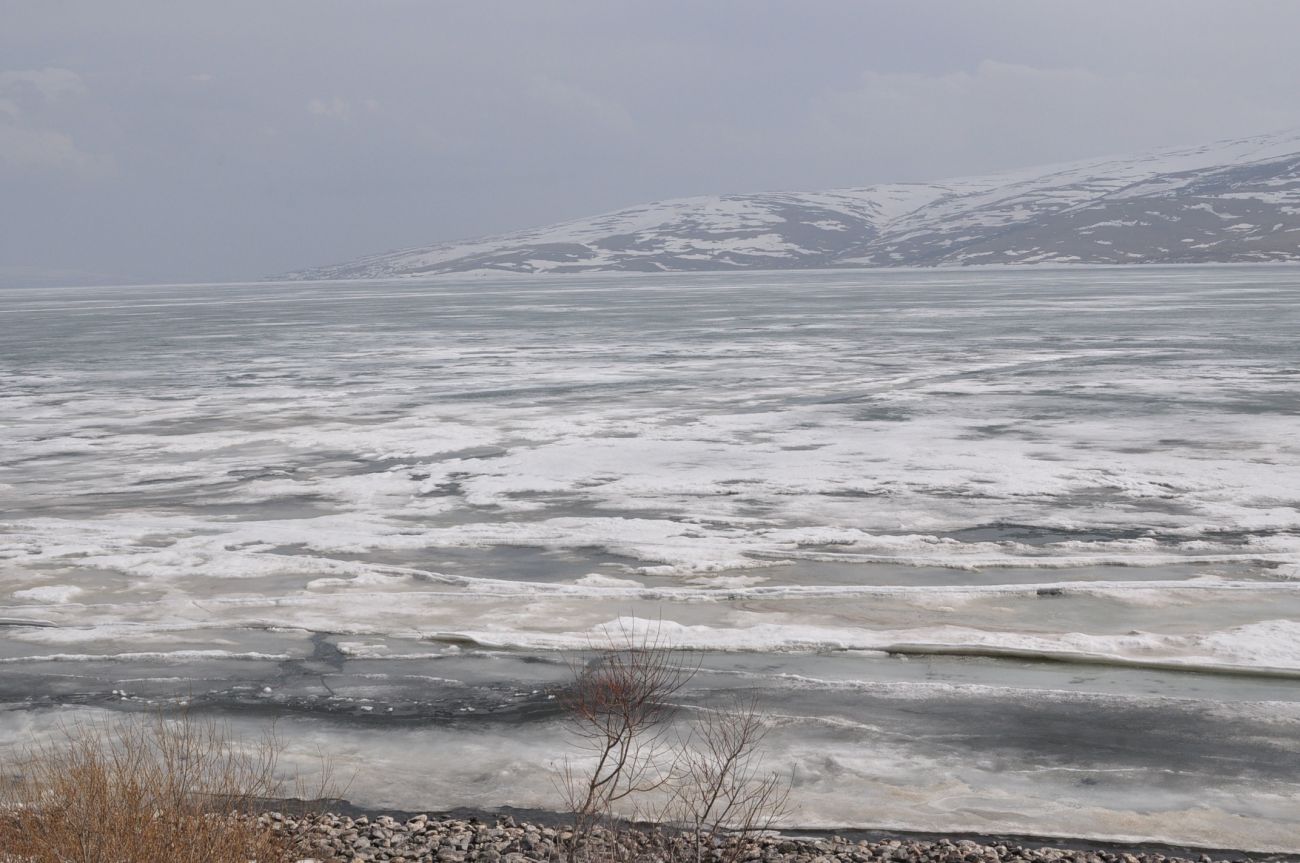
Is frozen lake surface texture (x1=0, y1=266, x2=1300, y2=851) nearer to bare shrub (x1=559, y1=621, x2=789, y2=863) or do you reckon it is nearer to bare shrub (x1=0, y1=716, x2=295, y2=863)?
bare shrub (x1=559, y1=621, x2=789, y2=863)

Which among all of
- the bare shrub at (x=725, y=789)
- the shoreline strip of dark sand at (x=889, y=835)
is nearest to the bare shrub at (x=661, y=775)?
the bare shrub at (x=725, y=789)

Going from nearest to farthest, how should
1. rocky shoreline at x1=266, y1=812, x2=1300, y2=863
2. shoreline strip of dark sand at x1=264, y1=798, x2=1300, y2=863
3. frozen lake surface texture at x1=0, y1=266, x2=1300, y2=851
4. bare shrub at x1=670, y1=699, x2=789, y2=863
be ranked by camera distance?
bare shrub at x1=670, y1=699, x2=789, y2=863, rocky shoreline at x1=266, y1=812, x2=1300, y2=863, shoreline strip of dark sand at x1=264, y1=798, x2=1300, y2=863, frozen lake surface texture at x1=0, y1=266, x2=1300, y2=851

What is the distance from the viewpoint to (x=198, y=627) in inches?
404

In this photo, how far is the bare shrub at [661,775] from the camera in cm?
559

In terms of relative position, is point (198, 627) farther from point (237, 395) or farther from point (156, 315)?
point (156, 315)

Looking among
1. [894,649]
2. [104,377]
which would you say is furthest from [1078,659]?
[104,377]

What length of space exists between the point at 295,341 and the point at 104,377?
47.6ft

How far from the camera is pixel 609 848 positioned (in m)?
5.75

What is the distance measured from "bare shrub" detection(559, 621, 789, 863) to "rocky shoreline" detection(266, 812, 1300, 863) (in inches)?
1.8

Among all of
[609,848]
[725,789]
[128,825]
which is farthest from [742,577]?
[128,825]

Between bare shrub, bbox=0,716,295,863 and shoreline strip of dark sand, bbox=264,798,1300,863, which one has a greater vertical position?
bare shrub, bbox=0,716,295,863

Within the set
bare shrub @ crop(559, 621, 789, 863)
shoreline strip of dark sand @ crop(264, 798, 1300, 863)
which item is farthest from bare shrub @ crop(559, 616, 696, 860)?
shoreline strip of dark sand @ crop(264, 798, 1300, 863)

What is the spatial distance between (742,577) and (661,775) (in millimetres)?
4744

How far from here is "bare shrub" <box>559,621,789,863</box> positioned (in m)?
5.59
